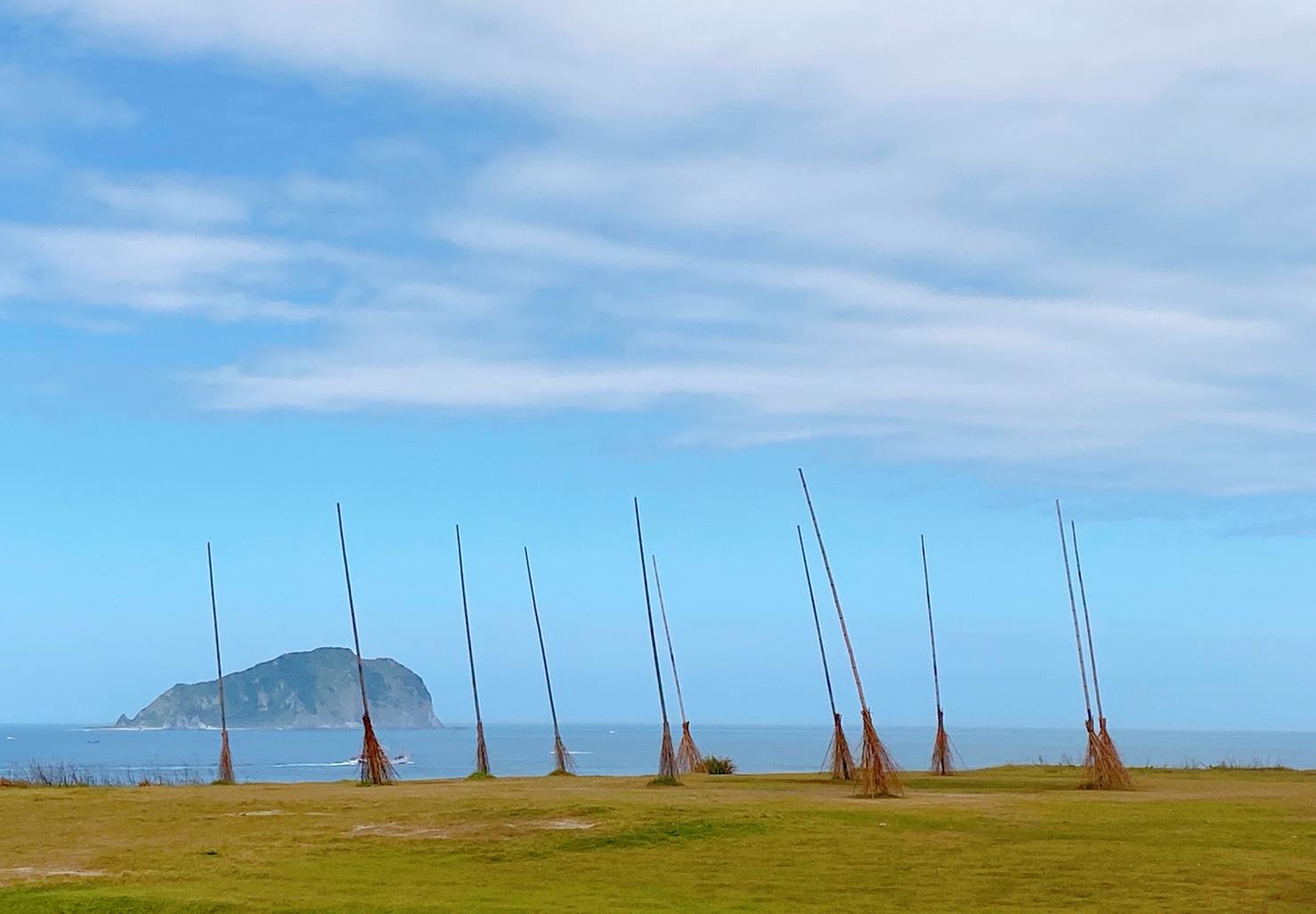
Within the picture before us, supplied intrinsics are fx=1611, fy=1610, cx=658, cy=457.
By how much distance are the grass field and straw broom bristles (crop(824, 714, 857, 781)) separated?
2.33 metres

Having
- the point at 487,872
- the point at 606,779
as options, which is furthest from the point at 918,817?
the point at 606,779

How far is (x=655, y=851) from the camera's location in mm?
15406

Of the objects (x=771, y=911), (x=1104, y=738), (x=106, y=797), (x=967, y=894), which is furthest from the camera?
(x=1104, y=738)

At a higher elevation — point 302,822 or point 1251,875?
point 302,822

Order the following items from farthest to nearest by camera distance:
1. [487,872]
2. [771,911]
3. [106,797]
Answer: [106,797]
[487,872]
[771,911]

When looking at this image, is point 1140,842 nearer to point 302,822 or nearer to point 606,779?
point 302,822

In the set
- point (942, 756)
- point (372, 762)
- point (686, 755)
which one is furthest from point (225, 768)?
point (942, 756)

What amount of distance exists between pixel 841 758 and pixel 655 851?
30.4ft

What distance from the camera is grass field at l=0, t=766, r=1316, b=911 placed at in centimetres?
1258

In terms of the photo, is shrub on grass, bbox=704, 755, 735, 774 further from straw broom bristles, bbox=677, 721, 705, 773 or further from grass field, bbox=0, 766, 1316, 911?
grass field, bbox=0, 766, 1316, 911

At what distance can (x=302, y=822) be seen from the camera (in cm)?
1761

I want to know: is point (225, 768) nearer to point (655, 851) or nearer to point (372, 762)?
point (372, 762)

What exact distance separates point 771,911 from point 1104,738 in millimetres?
12915

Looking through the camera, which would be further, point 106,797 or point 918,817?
point 106,797
